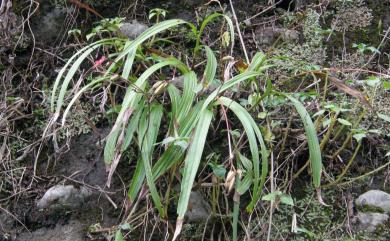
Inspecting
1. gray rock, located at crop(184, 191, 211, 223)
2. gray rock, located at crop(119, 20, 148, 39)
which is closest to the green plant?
gray rock, located at crop(184, 191, 211, 223)

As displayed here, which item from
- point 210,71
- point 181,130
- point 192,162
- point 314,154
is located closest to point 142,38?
point 210,71

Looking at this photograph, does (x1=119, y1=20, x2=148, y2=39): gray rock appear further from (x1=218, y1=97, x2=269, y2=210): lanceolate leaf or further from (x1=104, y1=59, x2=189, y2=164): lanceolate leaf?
(x1=218, y1=97, x2=269, y2=210): lanceolate leaf

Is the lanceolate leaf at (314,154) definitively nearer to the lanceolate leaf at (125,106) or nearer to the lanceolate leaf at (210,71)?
the lanceolate leaf at (210,71)

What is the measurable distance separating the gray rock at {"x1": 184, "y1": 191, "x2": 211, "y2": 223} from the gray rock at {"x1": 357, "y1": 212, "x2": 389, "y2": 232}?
0.48 meters

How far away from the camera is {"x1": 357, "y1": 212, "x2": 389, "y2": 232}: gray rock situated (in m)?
1.56

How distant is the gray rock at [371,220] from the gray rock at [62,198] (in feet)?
2.97

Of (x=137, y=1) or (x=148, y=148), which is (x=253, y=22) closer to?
(x=137, y=1)

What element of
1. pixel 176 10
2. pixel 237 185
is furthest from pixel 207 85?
pixel 176 10

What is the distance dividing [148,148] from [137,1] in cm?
99

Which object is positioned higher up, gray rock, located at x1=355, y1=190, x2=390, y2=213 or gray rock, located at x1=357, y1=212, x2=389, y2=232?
gray rock, located at x1=355, y1=190, x2=390, y2=213

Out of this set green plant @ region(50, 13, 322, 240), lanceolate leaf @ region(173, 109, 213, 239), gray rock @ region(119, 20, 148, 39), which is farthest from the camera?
gray rock @ region(119, 20, 148, 39)

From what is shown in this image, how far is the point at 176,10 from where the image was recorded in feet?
7.64

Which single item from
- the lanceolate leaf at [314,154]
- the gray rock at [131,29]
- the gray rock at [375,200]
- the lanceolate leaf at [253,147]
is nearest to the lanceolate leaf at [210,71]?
the lanceolate leaf at [253,147]

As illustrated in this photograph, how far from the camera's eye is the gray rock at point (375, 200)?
1593 millimetres
